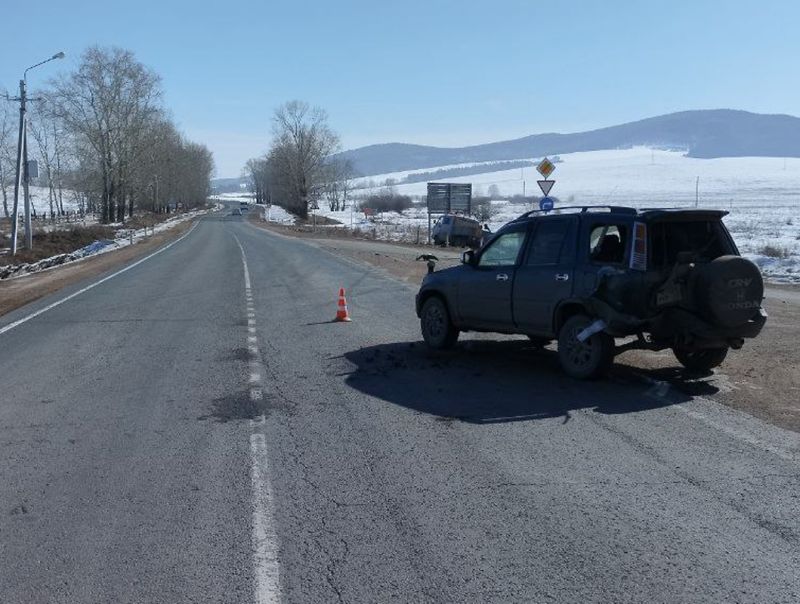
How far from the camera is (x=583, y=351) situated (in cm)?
959

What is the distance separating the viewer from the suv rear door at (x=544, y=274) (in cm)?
988

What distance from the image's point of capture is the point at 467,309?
1141 cm

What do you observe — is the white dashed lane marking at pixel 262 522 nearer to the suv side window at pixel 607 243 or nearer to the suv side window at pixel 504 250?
the suv side window at pixel 504 250

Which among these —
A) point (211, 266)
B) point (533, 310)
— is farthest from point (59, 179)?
point (533, 310)

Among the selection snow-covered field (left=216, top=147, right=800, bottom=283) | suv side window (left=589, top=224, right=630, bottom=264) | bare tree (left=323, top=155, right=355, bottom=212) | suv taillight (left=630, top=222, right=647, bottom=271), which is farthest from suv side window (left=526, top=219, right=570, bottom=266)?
bare tree (left=323, top=155, right=355, bottom=212)

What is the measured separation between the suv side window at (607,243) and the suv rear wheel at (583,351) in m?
0.70

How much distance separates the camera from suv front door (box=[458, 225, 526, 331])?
10.7 meters

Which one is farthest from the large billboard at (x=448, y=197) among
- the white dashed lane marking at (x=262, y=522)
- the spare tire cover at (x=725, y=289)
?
the white dashed lane marking at (x=262, y=522)

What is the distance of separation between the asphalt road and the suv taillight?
1.34 m

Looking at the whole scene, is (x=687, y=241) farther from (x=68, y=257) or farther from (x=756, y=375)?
(x=68, y=257)

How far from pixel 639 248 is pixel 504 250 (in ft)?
7.39

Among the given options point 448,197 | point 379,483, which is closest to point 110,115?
point 448,197

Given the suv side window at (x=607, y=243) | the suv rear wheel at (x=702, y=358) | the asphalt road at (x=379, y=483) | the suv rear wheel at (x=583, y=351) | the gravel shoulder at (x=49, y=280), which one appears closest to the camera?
the asphalt road at (x=379, y=483)

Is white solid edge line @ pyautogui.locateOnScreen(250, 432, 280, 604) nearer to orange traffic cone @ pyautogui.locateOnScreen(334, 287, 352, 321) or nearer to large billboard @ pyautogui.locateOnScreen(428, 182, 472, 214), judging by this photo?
orange traffic cone @ pyautogui.locateOnScreen(334, 287, 352, 321)
